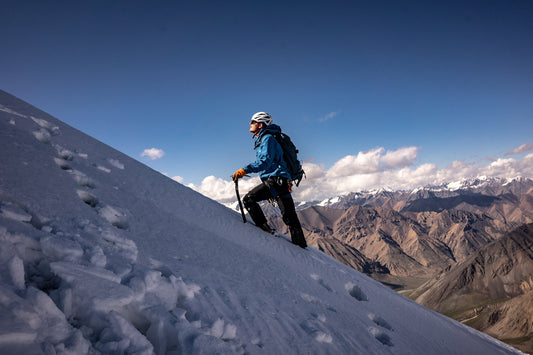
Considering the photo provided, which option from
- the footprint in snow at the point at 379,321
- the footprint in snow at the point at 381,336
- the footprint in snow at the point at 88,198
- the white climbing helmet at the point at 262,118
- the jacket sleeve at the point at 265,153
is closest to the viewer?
the footprint in snow at the point at 381,336

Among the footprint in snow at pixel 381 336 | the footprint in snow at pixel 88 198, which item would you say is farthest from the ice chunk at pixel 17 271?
the footprint in snow at pixel 381 336

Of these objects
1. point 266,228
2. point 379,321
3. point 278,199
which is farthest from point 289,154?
point 379,321

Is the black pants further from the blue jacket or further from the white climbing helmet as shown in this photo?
the white climbing helmet

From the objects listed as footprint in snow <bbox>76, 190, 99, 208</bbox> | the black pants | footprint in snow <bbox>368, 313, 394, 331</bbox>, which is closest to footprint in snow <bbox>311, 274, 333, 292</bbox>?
footprint in snow <bbox>368, 313, 394, 331</bbox>

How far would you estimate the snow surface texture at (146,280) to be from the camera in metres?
2.02

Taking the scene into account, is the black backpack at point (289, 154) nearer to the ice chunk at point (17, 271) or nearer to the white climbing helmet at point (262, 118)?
the white climbing helmet at point (262, 118)

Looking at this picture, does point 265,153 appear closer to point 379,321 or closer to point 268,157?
point 268,157

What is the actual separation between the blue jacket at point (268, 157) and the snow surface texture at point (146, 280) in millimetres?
1584

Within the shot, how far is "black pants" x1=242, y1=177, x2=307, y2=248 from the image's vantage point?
6637 mm

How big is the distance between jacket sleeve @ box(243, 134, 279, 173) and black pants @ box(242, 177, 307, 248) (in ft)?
1.31

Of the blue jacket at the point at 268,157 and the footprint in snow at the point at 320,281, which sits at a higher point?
the blue jacket at the point at 268,157

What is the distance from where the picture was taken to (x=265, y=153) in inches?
250

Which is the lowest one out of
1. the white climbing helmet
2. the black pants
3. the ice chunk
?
the ice chunk

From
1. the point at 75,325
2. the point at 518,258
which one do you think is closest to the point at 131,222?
the point at 75,325
